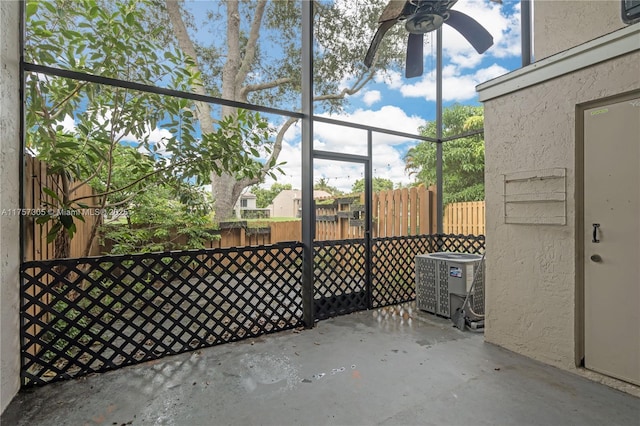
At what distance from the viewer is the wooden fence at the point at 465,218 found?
470 centimetres

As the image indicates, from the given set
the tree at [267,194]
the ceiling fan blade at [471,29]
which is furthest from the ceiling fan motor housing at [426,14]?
the tree at [267,194]

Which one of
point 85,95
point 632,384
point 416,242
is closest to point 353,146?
point 416,242

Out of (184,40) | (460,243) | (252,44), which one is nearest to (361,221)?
(460,243)

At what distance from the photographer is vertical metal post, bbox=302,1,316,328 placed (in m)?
3.36

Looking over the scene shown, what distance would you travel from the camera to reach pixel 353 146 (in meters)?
3.99

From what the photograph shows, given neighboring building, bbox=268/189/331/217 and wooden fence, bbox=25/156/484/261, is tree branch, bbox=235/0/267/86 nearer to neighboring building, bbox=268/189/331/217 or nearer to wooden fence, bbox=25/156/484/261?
neighboring building, bbox=268/189/331/217

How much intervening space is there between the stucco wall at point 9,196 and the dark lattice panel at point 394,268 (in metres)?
3.49

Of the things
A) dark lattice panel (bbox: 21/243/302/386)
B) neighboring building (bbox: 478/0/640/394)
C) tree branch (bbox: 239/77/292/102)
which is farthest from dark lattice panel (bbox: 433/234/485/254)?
tree branch (bbox: 239/77/292/102)

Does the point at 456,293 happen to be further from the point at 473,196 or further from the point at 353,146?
the point at 473,196

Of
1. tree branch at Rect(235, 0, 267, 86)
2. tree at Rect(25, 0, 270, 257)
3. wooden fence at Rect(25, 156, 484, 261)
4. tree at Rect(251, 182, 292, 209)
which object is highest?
tree branch at Rect(235, 0, 267, 86)

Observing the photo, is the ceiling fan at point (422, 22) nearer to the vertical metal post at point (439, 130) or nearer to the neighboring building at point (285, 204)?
the vertical metal post at point (439, 130)

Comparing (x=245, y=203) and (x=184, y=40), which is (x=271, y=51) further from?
(x=245, y=203)

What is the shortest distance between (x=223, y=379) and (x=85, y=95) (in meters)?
2.99

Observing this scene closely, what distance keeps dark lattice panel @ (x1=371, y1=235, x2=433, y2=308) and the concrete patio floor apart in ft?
4.48
